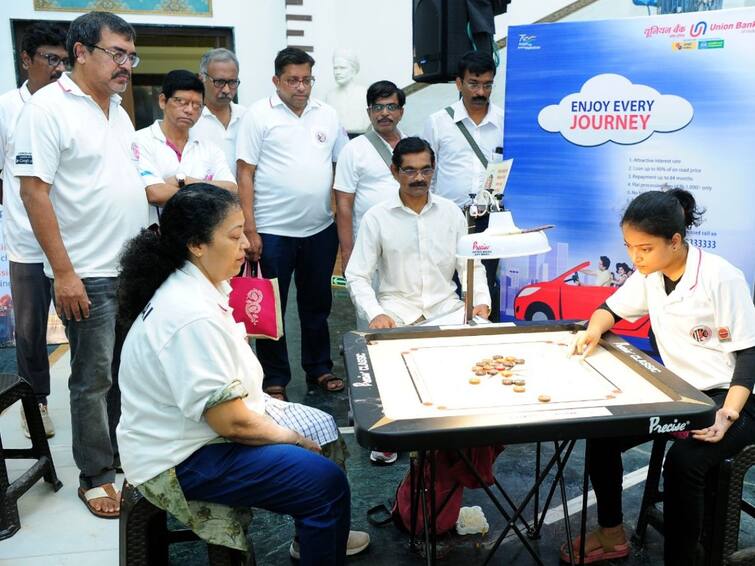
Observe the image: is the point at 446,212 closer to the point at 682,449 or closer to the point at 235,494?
the point at 682,449

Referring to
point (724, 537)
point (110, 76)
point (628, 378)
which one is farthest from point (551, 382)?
point (110, 76)

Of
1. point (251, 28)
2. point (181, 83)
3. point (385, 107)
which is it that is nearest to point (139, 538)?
point (181, 83)

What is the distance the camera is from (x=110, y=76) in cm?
245

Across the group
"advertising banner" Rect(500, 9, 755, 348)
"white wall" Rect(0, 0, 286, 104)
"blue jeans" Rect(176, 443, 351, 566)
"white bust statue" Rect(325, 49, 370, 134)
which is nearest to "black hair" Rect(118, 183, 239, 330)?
"blue jeans" Rect(176, 443, 351, 566)

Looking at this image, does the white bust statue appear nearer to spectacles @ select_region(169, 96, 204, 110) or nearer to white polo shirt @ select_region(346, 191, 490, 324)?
spectacles @ select_region(169, 96, 204, 110)

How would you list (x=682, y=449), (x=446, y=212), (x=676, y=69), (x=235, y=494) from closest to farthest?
1. (x=235, y=494)
2. (x=682, y=449)
3. (x=446, y=212)
4. (x=676, y=69)

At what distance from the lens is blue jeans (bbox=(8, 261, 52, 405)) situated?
9.96 feet

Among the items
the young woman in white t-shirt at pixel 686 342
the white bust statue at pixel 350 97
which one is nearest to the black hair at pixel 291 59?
the young woman in white t-shirt at pixel 686 342

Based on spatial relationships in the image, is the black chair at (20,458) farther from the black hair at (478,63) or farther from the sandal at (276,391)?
the black hair at (478,63)

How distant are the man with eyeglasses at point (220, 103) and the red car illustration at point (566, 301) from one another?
5.51ft

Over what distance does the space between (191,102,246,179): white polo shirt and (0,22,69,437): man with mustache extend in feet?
2.29

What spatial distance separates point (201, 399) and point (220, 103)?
2.33 meters

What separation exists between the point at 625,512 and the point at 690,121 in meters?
1.85

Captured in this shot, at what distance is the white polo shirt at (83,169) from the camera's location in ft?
7.67
